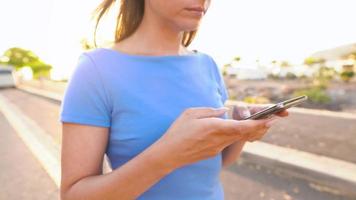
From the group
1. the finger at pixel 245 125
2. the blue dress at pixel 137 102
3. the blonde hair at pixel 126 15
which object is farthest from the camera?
the blonde hair at pixel 126 15

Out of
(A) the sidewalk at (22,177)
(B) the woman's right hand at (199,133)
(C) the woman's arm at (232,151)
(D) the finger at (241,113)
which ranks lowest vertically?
(A) the sidewalk at (22,177)

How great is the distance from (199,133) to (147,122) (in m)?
0.21

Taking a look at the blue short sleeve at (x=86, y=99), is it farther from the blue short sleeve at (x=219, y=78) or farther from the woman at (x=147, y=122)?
the blue short sleeve at (x=219, y=78)

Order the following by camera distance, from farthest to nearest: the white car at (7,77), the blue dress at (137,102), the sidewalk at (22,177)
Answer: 1. the white car at (7,77)
2. the sidewalk at (22,177)
3. the blue dress at (137,102)

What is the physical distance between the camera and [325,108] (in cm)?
1013

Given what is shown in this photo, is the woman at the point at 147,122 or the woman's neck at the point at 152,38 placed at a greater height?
the woman's neck at the point at 152,38

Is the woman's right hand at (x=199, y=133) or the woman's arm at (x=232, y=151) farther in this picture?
the woman's arm at (x=232, y=151)

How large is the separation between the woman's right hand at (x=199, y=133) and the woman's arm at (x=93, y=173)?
58 millimetres

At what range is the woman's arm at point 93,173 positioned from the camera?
3.21ft

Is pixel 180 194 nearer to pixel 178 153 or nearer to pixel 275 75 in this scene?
pixel 178 153

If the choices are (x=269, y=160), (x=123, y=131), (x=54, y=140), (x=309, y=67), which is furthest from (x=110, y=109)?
(x=309, y=67)

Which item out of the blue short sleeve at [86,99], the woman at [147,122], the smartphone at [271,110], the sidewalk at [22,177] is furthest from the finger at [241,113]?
the sidewalk at [22,177]

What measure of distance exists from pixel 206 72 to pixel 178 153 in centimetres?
48

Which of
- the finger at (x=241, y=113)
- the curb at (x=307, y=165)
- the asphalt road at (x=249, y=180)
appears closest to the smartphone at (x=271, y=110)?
the finger at (x=241, y=113)
